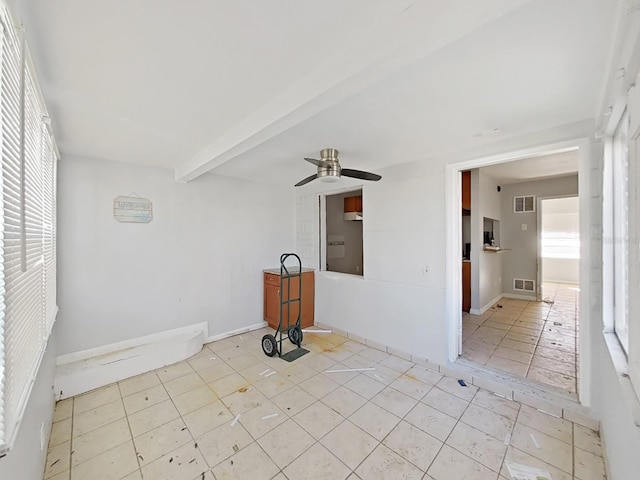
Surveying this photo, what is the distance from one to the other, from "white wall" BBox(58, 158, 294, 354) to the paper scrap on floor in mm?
3306

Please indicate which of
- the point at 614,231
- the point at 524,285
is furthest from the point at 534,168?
the point at 614,231

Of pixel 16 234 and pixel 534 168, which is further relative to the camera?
pixel 534 168

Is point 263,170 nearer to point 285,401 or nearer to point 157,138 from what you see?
point 157,138

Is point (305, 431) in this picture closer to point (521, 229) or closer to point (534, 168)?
point (534, 168)

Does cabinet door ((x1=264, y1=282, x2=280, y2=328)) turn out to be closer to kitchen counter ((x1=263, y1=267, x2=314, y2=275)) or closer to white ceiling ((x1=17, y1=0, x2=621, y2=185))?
kitchen counter ((x1=263, y1=267, x2=314, y2=275))

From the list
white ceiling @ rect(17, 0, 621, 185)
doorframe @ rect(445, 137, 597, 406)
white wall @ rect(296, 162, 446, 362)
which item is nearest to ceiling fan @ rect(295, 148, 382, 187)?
white ceiling @ rect(17, 0, 621, 185)

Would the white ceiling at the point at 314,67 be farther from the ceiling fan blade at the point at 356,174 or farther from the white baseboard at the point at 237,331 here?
the white baseboard at the point at 237,331

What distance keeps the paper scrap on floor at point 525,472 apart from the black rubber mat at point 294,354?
6.81ft

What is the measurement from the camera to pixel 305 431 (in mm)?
1981

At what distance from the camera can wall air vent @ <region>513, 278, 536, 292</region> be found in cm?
Result: 554

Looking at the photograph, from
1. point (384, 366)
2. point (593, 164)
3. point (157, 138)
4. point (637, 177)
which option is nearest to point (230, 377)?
point (384, 366)

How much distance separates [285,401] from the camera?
2.34 meters

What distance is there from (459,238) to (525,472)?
6.20ft

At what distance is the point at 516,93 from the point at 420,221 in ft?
5.05
